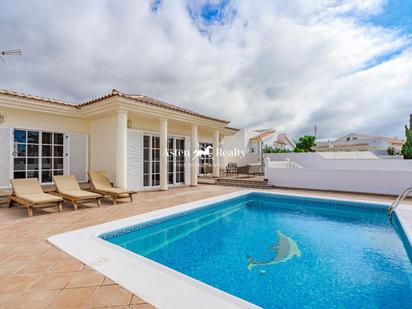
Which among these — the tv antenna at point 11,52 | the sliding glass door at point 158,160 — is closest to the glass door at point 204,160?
the sliding glass door at point 158,160

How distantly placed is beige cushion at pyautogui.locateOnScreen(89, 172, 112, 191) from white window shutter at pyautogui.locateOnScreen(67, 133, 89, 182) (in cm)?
201

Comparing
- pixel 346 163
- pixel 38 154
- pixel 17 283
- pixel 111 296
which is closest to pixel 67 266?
pixel 17 283

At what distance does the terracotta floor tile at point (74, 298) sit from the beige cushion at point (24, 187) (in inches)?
252

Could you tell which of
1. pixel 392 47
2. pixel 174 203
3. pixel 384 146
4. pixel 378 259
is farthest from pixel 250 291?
pixel 384 146

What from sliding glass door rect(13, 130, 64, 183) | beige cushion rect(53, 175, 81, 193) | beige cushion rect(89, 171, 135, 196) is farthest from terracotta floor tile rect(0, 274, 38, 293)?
sliding glass door rect(13, 130, 64, 183)

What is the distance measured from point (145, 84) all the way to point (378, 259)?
682 inches

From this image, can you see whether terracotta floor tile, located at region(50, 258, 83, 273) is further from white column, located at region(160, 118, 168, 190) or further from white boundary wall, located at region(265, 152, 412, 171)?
white boundary wall, located at region(265, 152, 412, 171)

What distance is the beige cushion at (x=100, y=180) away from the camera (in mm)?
9203

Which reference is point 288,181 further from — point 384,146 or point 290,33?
point 384,146

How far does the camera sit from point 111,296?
8.98ft

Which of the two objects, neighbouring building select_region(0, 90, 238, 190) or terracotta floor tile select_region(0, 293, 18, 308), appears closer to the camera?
terracotta floor tile select_region(0, 293, 18, 308)

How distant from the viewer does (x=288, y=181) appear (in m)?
13.3

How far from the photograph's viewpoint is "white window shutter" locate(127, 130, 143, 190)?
10852 mm

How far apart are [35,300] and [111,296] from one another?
89 centimetres
